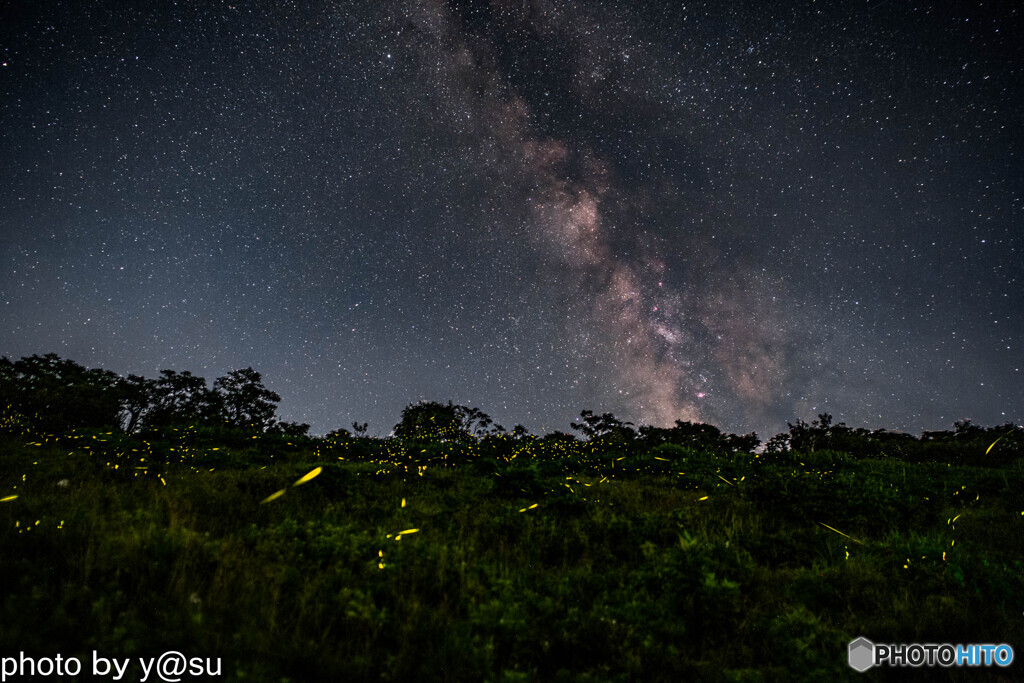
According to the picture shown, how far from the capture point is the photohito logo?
389cm

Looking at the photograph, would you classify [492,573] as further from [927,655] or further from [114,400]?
[114,400]

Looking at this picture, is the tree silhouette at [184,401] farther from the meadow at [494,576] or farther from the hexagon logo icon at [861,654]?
the hexagon logo icon at [861,654]

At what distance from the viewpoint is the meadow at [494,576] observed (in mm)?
3502

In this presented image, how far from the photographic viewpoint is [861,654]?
12.8 feet

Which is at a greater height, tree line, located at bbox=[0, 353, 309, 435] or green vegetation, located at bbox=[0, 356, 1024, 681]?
tree line, located at bbox=[0, 353, 309, 435]

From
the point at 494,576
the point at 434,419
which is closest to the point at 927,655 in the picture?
the point at 494,576

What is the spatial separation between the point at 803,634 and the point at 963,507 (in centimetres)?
781

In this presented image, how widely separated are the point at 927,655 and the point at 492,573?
4.06m

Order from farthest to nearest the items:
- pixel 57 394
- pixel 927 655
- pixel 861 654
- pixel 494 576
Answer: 1. pixel 57 394
2. pixel 494 576
3. pixel 927 655
4. pixel 861 654

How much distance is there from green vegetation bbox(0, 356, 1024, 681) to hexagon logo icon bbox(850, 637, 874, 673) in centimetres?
9

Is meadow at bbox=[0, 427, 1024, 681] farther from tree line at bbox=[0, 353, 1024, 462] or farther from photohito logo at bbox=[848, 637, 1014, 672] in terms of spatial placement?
tree line at bbox=[0, 353, 1024, 462]

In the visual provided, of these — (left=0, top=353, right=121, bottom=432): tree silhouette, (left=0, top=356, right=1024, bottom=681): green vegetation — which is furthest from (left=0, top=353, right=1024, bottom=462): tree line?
(left=0, top=356, right=1024, bottom=681): green vegetation

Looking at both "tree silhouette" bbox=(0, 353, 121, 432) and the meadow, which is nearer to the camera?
the meadow

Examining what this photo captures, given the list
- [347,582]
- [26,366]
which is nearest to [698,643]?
[347,582]
